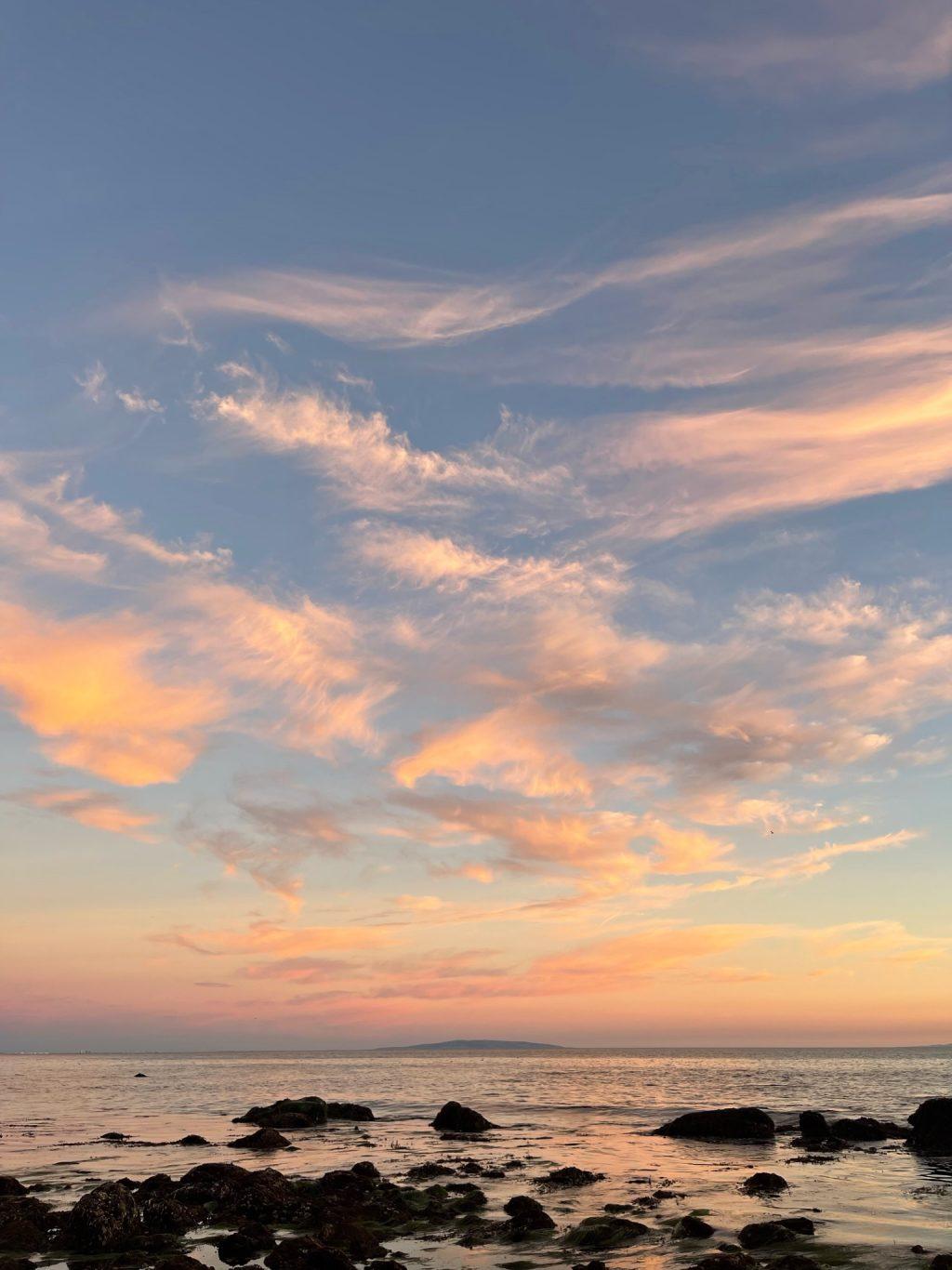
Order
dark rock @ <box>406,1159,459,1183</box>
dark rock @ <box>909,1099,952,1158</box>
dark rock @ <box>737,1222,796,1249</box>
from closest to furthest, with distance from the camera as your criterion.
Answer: dark rock @ <box>737,1222,796,1249</box>
dark rock @ <box>406,1159,459,1183</box>
dark rock @ <box>909,1099,952,1158</box>

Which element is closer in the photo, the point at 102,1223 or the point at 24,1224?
the point at 102,1223

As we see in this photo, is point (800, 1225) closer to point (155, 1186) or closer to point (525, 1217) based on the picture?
point (525, 1217)

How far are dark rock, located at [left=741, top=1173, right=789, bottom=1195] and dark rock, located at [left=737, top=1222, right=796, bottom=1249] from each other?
7.40 metres

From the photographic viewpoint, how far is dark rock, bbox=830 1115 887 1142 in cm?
4703

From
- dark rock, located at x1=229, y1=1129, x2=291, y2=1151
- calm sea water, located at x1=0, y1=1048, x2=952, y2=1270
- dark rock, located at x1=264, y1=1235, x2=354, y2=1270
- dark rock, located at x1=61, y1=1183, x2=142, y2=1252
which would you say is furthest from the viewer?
dark rock, located at x1=229, y1=1129, x2=291, y2=1151

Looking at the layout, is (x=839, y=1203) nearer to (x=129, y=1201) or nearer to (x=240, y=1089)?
(x=129, y=1201)

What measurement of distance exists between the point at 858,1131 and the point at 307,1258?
37136 millimetres

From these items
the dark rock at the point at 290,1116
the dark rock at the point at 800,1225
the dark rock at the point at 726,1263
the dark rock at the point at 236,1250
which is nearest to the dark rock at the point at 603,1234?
the dark rock at the point at 726,1263

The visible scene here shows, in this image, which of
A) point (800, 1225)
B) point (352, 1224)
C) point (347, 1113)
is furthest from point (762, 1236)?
point (347, 1113)

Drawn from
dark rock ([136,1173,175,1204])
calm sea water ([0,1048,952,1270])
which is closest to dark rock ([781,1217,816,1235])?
calm sea water ([0,1048,952,1270])

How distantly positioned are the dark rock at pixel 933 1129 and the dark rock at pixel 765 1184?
1543cm

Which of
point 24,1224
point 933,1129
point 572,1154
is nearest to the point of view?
point 24,1224

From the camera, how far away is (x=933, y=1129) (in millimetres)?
43844

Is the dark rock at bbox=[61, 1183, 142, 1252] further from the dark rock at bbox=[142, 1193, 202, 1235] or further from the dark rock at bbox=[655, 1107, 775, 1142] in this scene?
the dark rock at bbox=[655, 1107, 775, 1142]
